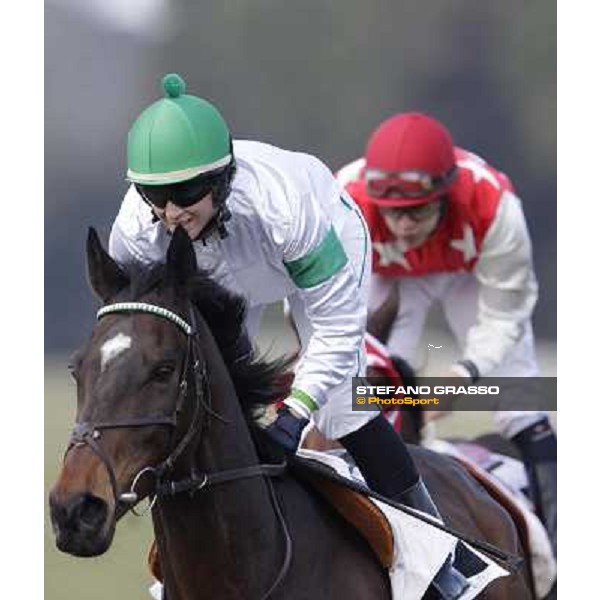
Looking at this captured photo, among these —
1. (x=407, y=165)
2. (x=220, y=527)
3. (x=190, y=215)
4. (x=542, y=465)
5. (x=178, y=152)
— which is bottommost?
(x=542, y=465)

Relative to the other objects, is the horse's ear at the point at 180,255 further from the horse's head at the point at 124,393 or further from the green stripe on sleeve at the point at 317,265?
the green stripe on sleeve at the point at 317,265

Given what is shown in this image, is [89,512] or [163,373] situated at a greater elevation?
[163,373]

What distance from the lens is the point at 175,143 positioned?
2656mm

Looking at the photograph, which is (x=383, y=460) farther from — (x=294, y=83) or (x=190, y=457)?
(x=294, y=83)

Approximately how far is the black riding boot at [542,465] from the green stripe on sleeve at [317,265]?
2.21 metres

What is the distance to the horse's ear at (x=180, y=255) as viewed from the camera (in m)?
2.51

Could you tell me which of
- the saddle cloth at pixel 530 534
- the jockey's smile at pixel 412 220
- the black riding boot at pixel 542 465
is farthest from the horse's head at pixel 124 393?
the jockey's smile at pixel 412 220

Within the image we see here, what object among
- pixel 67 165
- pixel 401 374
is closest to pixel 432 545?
pixel 401 374

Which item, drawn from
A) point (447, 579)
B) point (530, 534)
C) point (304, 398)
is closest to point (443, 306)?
point (530, 534)

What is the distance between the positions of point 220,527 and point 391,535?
405mm

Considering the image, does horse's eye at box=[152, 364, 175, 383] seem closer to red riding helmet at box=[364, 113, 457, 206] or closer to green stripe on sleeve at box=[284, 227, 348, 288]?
green stripe on sleeve at box=[284, 227, 348, 288]

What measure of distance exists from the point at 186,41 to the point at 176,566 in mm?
4955
